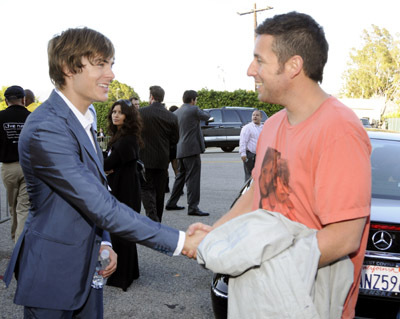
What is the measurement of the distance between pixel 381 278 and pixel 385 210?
0.46m

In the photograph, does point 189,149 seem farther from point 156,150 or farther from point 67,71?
point 67,71

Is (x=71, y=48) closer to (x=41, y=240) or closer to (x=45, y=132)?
(x=45, y=132)

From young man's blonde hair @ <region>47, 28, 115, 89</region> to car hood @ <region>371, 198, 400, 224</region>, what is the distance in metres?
2.01

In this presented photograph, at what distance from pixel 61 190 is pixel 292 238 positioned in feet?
3.19

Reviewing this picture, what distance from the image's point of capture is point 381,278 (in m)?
2.89

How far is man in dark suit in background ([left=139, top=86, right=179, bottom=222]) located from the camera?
690 centimetres

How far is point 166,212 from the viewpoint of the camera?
8.46 meters

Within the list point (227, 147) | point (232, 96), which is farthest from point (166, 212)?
point (232, 96)

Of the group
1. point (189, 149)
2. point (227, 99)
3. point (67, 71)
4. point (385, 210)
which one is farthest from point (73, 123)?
point (227, 99)

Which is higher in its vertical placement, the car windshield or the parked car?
the car windshield

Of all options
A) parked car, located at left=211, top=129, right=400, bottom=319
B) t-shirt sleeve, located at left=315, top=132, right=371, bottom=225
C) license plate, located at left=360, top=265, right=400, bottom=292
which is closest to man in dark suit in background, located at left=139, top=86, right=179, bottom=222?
parked car, located at left=211, top=129, right=400, bottom=319

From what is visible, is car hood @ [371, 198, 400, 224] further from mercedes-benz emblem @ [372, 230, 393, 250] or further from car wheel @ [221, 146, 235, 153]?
car wheel @ [221, 146, 235, 153]

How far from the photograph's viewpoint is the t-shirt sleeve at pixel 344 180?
1.54 m

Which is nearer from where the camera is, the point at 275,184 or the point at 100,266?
the point at 275,184
